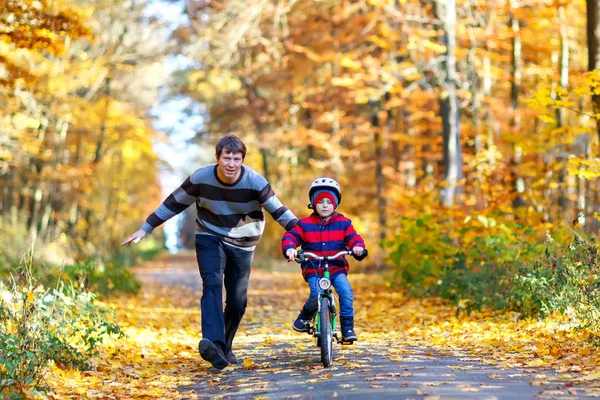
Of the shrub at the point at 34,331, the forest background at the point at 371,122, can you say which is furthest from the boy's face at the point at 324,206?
the forest background at the point at 371,122

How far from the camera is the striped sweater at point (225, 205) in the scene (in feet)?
27.8

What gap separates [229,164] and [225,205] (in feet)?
1.44

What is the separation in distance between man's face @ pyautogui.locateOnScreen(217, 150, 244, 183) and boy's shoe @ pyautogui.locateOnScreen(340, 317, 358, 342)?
1651mm

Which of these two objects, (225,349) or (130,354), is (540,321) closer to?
(225,349)

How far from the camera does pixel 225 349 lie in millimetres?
8633

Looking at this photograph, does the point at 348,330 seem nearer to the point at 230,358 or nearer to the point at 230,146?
the point at 230,358

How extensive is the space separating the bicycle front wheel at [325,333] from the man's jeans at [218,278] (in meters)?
1.02

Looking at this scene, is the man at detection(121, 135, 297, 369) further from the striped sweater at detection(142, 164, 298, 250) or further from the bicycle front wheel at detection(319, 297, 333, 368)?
the bicycle front wheel at detection(319, 297, 333, 368)

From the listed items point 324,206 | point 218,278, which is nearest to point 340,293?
point 324,206

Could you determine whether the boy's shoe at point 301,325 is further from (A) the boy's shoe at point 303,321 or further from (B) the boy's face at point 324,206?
(B) the boy's face at point 324,206

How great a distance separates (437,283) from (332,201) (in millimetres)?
6701

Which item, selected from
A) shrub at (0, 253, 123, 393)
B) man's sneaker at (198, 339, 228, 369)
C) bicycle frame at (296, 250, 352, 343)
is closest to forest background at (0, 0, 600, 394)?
shrub at (0, 253, 123, 393)

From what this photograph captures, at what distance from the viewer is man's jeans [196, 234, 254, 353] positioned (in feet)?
27.7

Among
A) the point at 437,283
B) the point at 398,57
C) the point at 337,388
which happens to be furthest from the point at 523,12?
the point at 337,388
